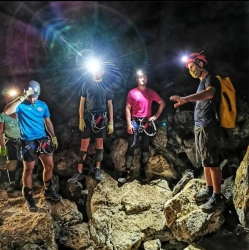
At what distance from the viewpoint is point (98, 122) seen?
7.04m

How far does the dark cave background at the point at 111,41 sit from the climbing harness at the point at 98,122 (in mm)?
1292

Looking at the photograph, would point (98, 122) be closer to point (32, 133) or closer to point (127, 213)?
point (32, 133)

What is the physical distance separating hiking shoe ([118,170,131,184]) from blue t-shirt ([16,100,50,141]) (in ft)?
9.21

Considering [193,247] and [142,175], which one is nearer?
[193,247]

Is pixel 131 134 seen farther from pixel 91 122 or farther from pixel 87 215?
pixel 87 215

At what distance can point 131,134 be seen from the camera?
294 inches

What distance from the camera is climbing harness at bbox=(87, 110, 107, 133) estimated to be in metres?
6.97

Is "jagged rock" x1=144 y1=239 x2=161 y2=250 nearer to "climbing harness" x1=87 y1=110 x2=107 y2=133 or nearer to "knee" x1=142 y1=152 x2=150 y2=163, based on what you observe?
"knee" x1=142 y1=152 x2=150 y2=163

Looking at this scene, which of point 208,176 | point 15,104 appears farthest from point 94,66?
point 208,176

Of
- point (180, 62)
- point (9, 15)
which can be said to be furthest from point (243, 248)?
point (9, 15)

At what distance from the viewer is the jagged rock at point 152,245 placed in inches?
243

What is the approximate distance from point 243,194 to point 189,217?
4.52 ft

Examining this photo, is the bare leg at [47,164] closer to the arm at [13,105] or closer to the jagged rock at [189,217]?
the arm at [13,105]

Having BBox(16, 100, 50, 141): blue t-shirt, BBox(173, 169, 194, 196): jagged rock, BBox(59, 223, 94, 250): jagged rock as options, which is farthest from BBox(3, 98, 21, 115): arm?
BBox(173, 169, 194, 196): jagged rock
